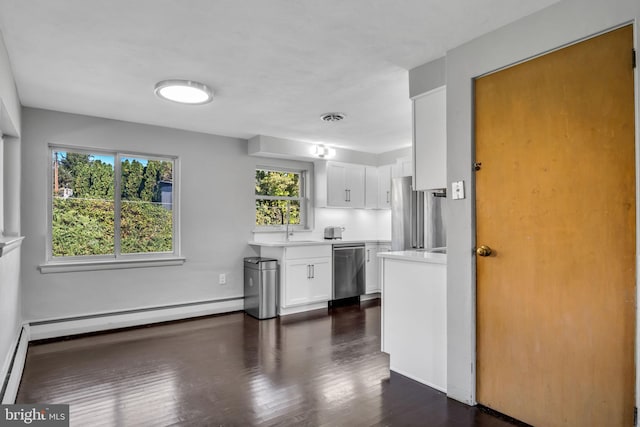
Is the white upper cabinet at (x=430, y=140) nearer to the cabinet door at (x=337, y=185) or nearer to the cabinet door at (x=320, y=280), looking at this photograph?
the cabinet door at (x=320, y=280)

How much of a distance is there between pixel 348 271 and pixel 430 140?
295 cm

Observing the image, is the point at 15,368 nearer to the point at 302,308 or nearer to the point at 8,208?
the point at 8,208

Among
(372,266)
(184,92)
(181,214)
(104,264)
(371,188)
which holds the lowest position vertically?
(372,266)

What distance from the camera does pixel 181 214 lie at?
178 inches

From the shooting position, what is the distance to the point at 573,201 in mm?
1903

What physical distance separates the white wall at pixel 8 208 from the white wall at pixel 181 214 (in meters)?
0.39

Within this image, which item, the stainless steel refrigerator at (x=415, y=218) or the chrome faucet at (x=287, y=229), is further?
the chrome faucet at (x=287, y=229)

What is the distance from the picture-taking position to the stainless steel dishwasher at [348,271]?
5160mm

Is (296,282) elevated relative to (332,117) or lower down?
lower down

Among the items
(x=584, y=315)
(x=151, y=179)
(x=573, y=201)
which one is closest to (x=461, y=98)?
(x=573, y=201)

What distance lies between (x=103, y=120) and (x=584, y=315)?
452 centimetres

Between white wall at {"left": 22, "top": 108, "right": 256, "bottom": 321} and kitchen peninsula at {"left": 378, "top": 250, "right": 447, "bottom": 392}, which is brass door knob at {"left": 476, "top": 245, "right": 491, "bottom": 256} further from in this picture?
white wall at {"left": 22, "top": 108, "right": 256, "bottom": 321}

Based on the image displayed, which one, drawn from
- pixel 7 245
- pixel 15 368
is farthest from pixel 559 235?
pixel 15 368

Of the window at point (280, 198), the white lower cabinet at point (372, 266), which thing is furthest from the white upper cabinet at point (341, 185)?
the white lower cabinet at point (372, 266)
